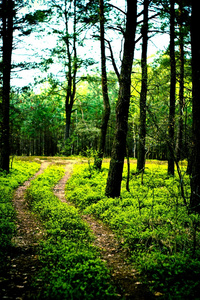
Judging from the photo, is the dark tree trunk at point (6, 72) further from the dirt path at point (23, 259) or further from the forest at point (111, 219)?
the dirt path at point (23, 259)

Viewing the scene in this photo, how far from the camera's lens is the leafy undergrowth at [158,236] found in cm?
368

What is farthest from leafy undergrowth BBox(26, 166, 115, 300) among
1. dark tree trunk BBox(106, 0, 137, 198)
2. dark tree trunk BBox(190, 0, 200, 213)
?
dark tree trunk BBox(190, 0, 200, 213)

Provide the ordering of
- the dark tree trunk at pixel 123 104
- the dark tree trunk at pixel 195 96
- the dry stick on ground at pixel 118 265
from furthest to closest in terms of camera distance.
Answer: the dark tree trunk at pixel 123 104
the dark tree trunk at pixel 195 96
the dry stick on ground at pixel 118 265

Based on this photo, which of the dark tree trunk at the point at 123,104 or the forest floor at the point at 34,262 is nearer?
the forest floor at the point at 34,262

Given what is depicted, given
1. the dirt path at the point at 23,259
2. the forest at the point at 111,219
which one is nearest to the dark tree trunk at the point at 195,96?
the forest at the point at 111,219

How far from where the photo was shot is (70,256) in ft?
14.3

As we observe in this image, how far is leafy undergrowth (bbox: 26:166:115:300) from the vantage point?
3.32 metres

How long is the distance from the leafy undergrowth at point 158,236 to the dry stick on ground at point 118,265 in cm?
17

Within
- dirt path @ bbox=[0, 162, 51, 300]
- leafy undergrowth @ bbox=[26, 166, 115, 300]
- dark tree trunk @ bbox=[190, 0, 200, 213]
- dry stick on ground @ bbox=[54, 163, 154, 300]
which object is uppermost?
dark tree trunk @ bbox=[190, 0, 200, 213]

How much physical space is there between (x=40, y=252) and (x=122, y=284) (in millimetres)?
1878

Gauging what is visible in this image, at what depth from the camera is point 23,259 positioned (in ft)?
15.0

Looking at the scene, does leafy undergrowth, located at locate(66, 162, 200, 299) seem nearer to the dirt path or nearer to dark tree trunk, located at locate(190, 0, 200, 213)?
dark tree trunk, located at locate(190, 0, 200, 213)

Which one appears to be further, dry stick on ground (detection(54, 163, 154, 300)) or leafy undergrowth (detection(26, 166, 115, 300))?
dry stick on ground (detection(54, 163, 154, 300))

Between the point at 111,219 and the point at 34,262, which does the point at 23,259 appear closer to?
the point at 34,262
